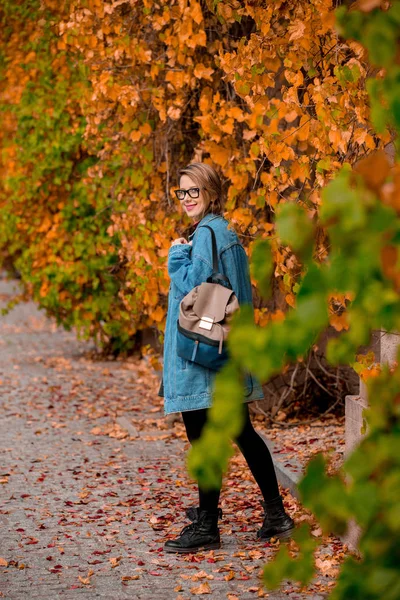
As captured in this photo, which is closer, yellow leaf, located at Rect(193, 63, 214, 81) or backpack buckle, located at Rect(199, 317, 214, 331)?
backpack buckle, located at Rect(199, 317, 214, 331)

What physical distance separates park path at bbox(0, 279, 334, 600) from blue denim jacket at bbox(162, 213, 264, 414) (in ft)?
2.65

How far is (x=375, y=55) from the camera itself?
192 centimetres

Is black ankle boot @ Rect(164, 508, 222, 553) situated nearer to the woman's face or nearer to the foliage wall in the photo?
the foliage wall

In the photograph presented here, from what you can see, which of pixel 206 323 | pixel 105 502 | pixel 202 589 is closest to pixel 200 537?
pixel 202 589

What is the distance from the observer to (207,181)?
502cm

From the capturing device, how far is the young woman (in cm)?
484

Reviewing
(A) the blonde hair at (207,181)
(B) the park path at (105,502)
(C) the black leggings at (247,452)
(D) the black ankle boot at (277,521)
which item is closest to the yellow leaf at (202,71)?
(A) the blonde hair at (207,181)

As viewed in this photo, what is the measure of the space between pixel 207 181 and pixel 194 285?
0.55m

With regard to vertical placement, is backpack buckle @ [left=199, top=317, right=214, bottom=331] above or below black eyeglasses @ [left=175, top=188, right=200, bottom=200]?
below

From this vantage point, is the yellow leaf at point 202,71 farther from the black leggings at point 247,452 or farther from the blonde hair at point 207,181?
the black leggings at point 247,452

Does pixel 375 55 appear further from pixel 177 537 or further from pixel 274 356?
pixel 177 537

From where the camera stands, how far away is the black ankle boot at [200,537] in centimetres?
507

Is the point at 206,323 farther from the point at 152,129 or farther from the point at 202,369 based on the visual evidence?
the point at 152,129

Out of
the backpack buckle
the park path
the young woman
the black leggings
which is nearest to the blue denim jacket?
the young woman
